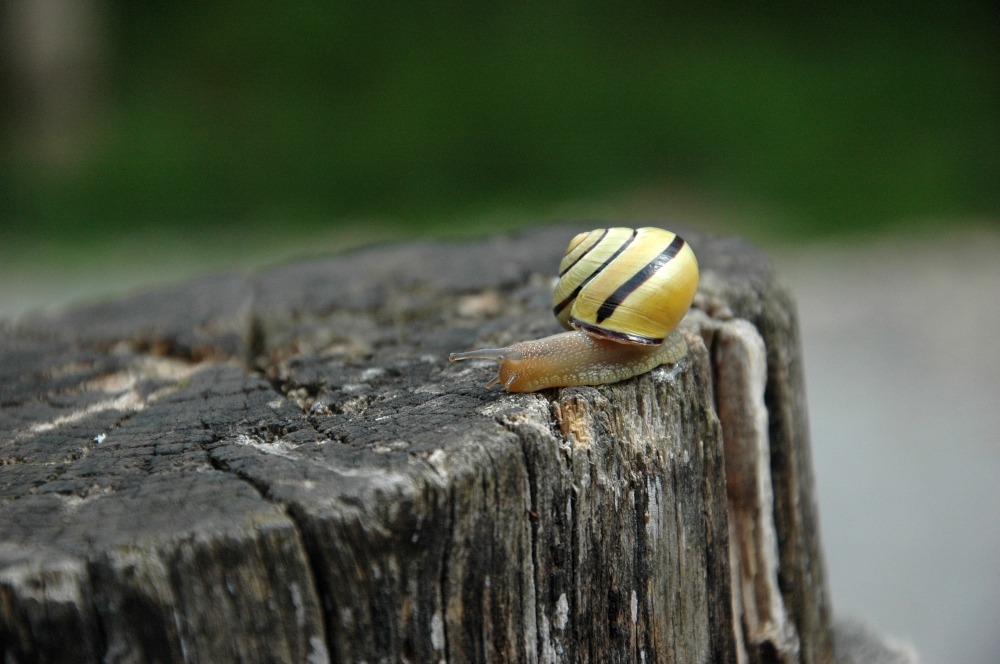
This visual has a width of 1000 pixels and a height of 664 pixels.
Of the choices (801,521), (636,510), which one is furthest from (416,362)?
(801,521)

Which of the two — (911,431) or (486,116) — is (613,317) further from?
(486,116)

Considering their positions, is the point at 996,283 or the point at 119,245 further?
the point at 119,245

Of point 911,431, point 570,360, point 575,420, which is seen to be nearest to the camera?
point 575,420

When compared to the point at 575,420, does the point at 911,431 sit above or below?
below

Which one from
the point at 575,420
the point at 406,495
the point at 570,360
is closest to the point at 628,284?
the point at 570,360

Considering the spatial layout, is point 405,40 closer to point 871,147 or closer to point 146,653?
point 871,147

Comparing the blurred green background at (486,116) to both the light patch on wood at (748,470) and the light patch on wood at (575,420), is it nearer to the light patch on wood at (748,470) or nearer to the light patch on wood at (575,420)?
the light patch on wood at (748,470)

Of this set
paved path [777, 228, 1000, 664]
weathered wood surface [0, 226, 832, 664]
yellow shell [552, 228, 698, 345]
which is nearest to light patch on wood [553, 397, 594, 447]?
weathered wood surface [0, 226, 832, 664]
